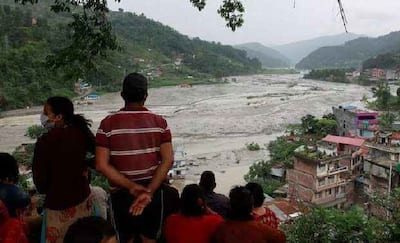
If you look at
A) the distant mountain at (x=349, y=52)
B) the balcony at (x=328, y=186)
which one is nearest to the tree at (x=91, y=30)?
the balcony at (x=328, y=186)

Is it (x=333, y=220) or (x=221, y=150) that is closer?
(x=333, y=220)

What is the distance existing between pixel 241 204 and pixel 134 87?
1.70ft

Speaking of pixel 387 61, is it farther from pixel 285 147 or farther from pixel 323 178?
pixel 323 178

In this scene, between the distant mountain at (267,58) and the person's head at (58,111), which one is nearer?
the person's head at (58,111)

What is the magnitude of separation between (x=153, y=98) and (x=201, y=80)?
12.8m

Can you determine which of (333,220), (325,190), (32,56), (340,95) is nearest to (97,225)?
(333,220)

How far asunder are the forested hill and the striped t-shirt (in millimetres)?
1596

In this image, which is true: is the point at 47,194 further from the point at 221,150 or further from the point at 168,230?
the point at 221,150

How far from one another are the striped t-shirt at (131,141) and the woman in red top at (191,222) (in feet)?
0.59

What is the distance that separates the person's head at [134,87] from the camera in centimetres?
143

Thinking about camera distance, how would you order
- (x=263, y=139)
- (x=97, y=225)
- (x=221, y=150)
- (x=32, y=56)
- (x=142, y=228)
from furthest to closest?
(x=32, y=56)
(x=263, y=139)
(x=221, y=150)
(x=142, y=228)
(x=97, y=225)

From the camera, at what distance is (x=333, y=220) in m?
4.02

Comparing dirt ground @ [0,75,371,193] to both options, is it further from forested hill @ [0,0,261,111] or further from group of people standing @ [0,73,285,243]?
group of people standing @ [0,73,285,243]

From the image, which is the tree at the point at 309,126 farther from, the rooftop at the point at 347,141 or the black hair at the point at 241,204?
the black hair at the point at 241,204
